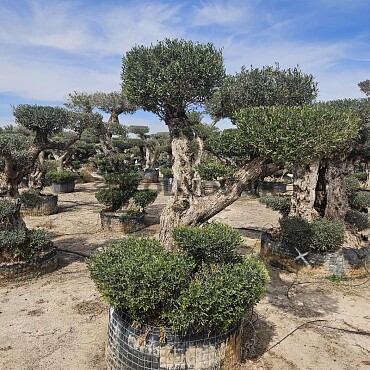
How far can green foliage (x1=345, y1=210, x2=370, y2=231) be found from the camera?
1019cm

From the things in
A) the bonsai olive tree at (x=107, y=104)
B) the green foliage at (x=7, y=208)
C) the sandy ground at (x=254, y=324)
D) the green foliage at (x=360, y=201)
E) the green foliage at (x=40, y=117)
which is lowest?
the sandy ground at (x=254, y=324)

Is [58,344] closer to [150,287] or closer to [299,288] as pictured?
[150,287]

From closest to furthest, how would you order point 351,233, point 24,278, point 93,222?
point 24,278 < point 351,233 < point 93,222

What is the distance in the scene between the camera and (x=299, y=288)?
8.06m

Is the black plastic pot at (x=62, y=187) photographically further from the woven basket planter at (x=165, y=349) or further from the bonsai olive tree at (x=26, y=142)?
the woven basket planter at (x=165, y=349)

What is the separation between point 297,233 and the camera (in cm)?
883

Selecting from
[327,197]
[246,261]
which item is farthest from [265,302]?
[327,197]

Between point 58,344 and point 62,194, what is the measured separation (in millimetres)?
17292

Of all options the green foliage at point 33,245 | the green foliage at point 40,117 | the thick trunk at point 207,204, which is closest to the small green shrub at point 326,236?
the thick trunk at point 207,204

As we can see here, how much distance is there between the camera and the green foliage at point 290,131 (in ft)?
17.0

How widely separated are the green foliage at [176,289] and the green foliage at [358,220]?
21.6 feet

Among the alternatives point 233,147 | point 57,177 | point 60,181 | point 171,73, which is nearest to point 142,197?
point 233,147

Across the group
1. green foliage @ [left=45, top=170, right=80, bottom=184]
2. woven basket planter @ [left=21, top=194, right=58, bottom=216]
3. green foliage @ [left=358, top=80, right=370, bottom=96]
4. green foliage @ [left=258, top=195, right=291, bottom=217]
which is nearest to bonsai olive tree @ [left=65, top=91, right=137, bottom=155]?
green foliage @ [left=45, top=170, right=80, bottom=184]

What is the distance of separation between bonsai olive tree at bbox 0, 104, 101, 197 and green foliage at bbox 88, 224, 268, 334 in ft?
16.9
